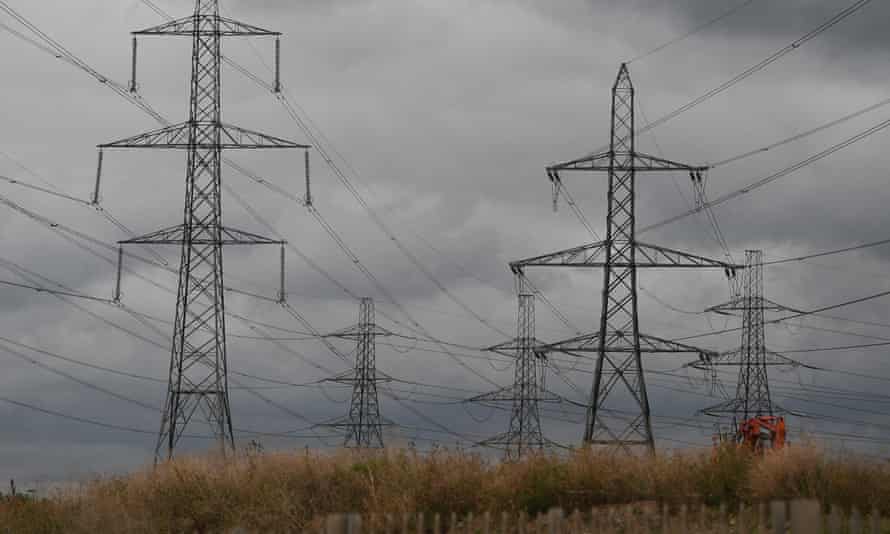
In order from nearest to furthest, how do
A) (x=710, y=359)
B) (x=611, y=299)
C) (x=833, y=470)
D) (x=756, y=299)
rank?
(x=833, y=470) → (x=611, y=299) → (x=710, y=359) → (x=756, y=299)

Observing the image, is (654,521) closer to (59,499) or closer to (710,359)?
(59,499)

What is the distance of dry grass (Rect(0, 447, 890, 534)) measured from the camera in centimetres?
2959

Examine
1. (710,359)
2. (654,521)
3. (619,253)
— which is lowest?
(654,521)

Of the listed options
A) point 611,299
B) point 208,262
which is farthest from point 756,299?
point 208,262

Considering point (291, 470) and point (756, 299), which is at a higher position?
point (756, 299)

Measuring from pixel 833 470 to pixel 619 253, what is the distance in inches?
869

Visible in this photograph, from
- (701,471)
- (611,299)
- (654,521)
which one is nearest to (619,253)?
(611,299)

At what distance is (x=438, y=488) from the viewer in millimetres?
29688

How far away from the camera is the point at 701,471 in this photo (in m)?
31.3

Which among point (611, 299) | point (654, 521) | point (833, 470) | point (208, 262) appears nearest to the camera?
point (654, 521)

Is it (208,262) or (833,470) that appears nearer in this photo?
(833,470)

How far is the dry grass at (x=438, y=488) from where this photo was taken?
97.1ft

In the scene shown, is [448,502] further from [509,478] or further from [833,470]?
[833,470]

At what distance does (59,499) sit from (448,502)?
1121 centimetres
